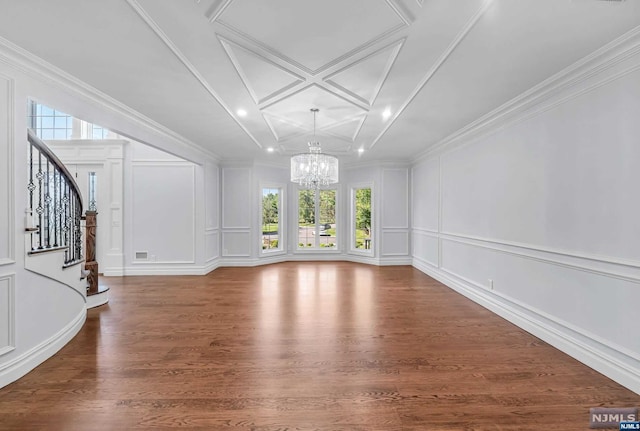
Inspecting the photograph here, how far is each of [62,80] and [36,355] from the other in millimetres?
2470

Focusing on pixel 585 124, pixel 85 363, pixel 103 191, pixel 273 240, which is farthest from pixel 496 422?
pixel 103 191

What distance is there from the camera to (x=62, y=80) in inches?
106

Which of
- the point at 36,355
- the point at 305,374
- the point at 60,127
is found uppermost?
the point at 60,127

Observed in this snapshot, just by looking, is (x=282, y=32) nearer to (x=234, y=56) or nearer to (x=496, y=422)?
(x=234, y=56)

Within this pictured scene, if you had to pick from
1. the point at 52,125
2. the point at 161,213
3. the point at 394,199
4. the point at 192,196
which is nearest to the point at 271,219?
the point at 192,196

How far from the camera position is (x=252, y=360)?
101 inches

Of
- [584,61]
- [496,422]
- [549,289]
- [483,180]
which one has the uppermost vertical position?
[584,61]

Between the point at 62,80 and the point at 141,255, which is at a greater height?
the point at 62,80

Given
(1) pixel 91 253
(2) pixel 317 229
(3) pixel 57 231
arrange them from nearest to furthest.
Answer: (3) pixel 57 231 < (1) pixel 91 253 < (2) pixel 317 229

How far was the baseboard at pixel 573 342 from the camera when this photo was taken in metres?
2.20

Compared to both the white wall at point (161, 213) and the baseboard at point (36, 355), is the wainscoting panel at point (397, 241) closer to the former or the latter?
the white wall at point (161, 213)

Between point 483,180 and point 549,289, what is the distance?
66.8 inches

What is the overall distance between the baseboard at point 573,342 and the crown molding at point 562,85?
217 cm

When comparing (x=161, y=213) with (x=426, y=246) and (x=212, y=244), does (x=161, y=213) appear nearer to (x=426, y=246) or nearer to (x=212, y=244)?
(x=212, y=244)
